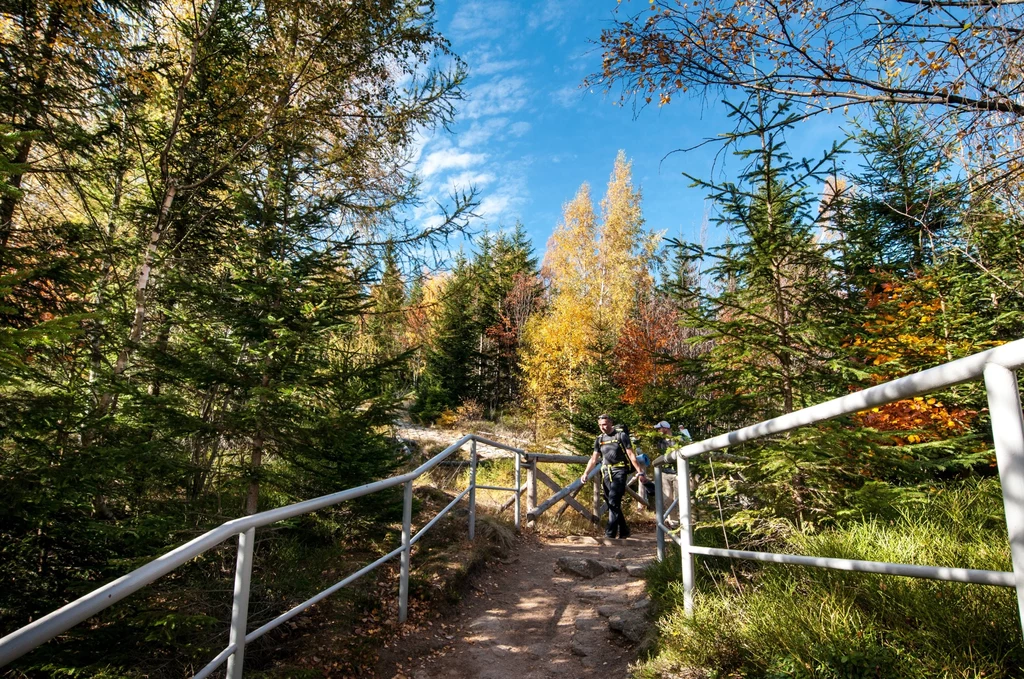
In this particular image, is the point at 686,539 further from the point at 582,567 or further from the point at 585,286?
the point at 585,286

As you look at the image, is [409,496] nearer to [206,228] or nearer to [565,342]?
[206,228]

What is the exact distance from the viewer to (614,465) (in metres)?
7.40

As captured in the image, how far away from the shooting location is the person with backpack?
24.1 feet

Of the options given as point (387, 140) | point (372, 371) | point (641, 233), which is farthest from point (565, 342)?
point (372, 371)

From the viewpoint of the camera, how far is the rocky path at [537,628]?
12.1 ft

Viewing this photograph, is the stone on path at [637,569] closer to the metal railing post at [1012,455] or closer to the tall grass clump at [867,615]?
the tall grass clump at [867,615]

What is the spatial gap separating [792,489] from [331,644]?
3.85m

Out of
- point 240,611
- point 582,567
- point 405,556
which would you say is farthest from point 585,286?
point 240,611

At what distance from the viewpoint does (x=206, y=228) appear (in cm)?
761

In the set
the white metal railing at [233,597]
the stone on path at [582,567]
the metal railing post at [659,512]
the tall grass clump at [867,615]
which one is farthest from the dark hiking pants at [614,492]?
the white metal railing at [233,597]

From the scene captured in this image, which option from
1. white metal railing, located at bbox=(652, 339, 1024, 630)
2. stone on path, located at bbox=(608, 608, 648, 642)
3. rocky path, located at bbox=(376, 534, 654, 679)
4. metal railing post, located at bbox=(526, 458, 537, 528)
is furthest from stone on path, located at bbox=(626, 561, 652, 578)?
white metal railing, located at bbox=(652, 339, 1024, 630)

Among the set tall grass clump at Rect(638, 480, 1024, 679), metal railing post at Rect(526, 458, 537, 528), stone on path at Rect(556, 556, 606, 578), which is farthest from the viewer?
metal railing post at Rect(526, 458, 537, 528)

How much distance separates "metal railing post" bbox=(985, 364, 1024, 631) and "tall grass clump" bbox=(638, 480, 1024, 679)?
78 centimetres

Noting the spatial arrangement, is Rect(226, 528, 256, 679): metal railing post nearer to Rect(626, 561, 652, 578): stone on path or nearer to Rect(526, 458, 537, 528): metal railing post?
Rect(626, 561, 652, 578): stone on path
